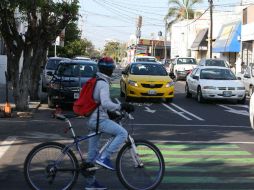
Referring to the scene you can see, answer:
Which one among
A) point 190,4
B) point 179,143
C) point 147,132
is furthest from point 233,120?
point 190,4

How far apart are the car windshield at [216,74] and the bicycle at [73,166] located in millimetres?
15117

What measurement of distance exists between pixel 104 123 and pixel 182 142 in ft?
15.9

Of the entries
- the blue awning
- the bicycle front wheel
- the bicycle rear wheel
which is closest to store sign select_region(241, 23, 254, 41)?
the blue awning

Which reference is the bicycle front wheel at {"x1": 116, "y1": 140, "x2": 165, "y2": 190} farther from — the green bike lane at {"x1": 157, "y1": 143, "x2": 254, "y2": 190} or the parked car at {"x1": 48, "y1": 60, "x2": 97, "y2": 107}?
the parked car at {"x1": 48, "y1": 60, "x2": 97, "y2": 107}

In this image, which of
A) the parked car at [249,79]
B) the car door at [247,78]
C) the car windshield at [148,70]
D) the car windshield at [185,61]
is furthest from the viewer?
the car windshield at [185,61]

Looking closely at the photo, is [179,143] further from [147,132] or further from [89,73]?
[89,73]

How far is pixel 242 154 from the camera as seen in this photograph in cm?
998

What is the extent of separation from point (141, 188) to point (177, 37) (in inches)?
2922

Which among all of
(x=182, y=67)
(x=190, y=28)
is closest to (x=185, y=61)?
(x=182, y=67)

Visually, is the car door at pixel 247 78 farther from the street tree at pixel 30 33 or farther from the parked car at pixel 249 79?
the street tree at pixel 30 33

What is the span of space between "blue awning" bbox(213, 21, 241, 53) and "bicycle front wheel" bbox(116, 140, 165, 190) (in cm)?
4039

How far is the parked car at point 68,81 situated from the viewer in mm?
17002

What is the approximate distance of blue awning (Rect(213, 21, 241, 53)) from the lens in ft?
Answer: 154

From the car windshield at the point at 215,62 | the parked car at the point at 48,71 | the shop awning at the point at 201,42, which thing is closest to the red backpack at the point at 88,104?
the parked car at the point at 48,71
